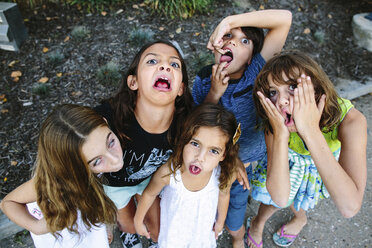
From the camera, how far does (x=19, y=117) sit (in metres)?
3.28

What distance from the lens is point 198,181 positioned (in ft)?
6.67

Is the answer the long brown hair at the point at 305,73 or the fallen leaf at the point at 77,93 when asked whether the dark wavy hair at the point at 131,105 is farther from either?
the fallen leaf at the point at 77,93

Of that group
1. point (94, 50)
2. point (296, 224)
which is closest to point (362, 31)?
point (296, 224)

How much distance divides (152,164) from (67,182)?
0.59 meters

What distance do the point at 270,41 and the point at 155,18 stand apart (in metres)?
2.64

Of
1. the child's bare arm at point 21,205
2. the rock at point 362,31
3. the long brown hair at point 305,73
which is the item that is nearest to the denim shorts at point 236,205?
the long brown hair at point 305,73

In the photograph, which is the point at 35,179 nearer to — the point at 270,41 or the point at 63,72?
the point at 270,41

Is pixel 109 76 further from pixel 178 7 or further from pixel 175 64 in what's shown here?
pixel 175 64

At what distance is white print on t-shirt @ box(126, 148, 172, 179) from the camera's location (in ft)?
6.63

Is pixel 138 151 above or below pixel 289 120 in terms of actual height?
below

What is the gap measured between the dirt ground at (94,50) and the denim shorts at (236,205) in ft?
6.15

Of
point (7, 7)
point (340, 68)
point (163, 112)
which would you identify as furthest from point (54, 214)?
point (340, 68)

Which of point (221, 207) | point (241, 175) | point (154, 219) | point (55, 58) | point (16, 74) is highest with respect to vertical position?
point (55, 58)

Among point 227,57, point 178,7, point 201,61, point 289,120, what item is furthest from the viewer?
point 178,7
